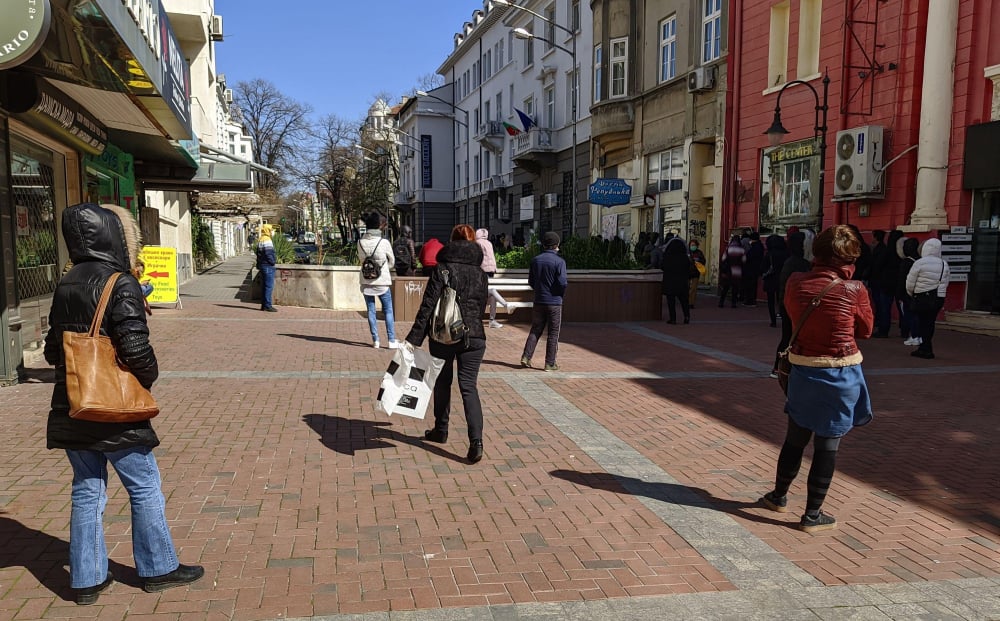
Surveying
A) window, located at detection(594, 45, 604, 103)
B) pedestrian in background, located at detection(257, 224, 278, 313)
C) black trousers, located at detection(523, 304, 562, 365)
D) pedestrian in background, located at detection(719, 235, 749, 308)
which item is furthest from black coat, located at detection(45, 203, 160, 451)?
window, located at detection(594, 45, 604, 103)

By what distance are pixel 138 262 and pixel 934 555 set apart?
4402 millimetres

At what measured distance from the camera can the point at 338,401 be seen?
715 cm

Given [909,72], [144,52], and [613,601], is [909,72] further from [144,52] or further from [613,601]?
[613,601]

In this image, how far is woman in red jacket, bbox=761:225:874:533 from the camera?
409cm

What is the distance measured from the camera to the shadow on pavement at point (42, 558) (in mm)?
3418

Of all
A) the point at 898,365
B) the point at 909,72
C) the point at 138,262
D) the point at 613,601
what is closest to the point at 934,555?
the point at 613,601

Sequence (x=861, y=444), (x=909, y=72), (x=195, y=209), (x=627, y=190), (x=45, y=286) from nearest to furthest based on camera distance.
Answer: (x=861, y=444)
(x=45, y=286)
(x=909, y=72)
(x=627, y=190)
(x=195, y=209)

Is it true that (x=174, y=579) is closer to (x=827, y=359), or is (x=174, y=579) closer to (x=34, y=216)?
(x=827, y=359)

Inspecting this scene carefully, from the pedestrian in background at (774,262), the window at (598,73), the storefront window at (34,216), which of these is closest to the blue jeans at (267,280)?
the storefront window at (34,216)

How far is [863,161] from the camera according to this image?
1500 centimetres

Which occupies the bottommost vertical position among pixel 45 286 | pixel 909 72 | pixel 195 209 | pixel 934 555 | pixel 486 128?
pixel 934 555

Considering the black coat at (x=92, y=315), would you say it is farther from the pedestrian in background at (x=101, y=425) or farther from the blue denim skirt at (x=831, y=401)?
the blue denim skirt at (x=831, y=401)

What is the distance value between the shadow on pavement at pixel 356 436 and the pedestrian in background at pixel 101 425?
7.50 ft

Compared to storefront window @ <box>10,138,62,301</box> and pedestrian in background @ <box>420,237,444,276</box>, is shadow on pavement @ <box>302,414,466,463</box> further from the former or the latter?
pedestrian in background @ <box>420,237,444,276</box>
